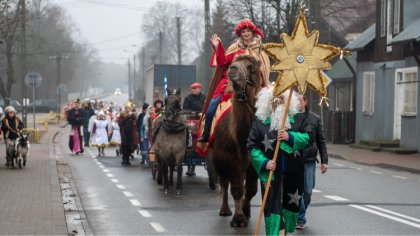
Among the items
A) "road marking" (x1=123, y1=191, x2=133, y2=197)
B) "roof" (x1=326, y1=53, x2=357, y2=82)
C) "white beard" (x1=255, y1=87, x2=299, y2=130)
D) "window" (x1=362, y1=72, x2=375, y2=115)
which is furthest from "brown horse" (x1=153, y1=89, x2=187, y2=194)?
"roof" (x1=326, y1=53, x2=357, y2=82)

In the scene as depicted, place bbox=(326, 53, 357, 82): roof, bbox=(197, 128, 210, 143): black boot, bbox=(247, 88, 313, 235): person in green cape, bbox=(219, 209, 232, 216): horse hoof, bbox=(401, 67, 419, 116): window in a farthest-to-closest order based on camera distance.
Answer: bbox=(326, 53, 357, 82): roof
bbox=(401, 67, 419, 116): window
bbox=(219, 209, 232, 216): horse hoof
bbox=(197, 128, 210, 143): black boot
bbox=(247, 88, 313, 235): person in green cape

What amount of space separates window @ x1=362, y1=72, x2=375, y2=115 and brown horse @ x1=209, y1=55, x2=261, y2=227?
22834 millimetres

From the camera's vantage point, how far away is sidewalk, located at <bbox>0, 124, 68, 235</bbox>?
34.6 ft

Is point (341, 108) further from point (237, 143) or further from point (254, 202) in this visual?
point (237, 143)

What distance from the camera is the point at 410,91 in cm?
2916

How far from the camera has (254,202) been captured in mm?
13703

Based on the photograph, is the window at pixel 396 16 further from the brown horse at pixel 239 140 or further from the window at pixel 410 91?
the brown horse at pixel 239 140

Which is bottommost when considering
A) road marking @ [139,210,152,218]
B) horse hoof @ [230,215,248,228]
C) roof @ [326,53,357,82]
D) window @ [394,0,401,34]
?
road marking @ [139,210,152,218]

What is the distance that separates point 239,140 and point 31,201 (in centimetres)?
449

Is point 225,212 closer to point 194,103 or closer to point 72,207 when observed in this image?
point 72,207

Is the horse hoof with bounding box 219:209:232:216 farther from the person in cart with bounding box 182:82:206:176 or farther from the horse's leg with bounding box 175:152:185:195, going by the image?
the person in cart with bounding box 182:82:206:176

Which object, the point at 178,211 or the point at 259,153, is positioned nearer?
the point at 259,153

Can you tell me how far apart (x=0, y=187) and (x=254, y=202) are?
17.1 feet

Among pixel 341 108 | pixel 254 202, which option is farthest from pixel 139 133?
pixel 341 108
